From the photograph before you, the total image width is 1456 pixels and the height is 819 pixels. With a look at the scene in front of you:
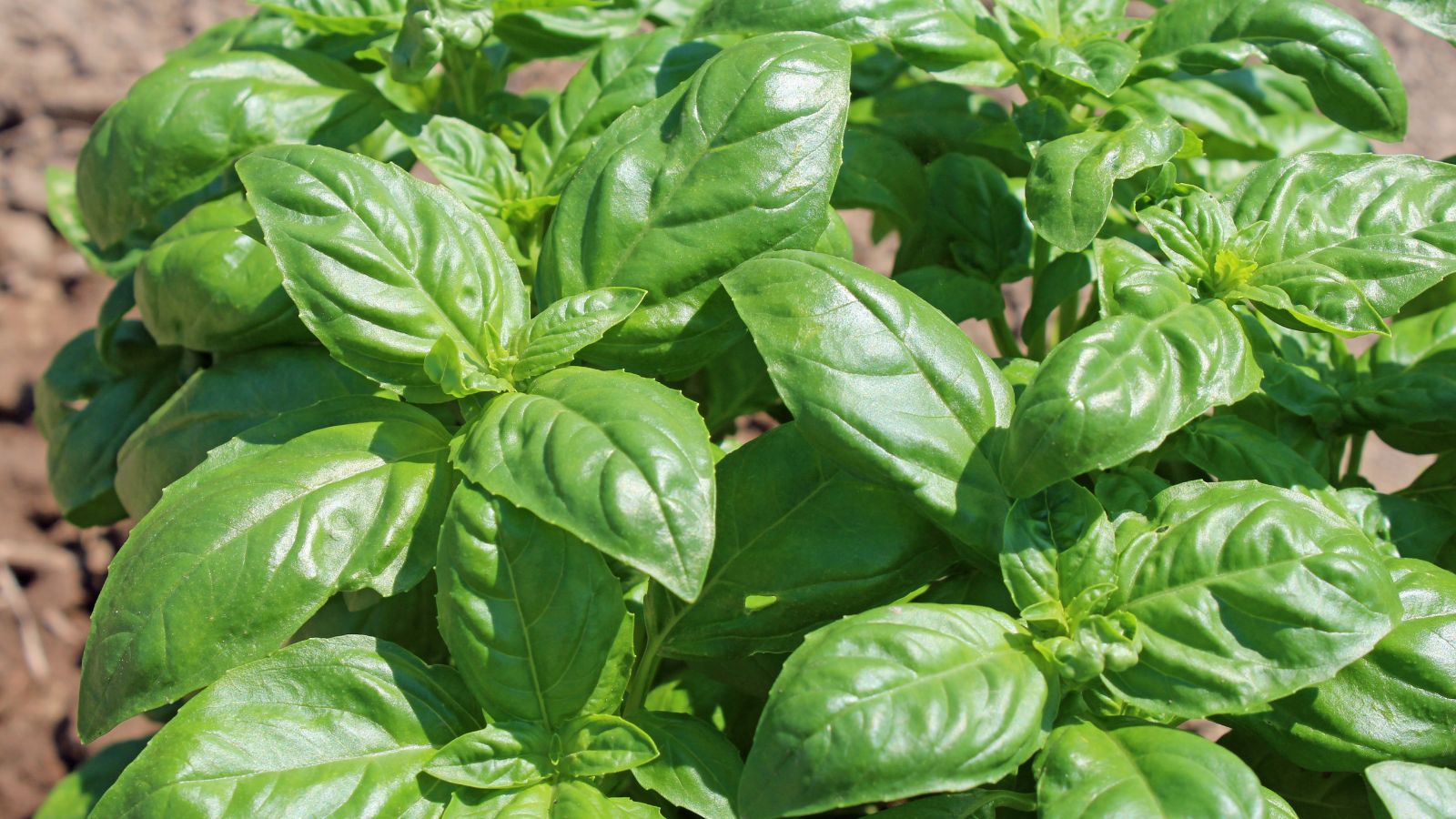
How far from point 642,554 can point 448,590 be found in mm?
240

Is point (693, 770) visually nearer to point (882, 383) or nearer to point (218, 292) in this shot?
point (882, 383)

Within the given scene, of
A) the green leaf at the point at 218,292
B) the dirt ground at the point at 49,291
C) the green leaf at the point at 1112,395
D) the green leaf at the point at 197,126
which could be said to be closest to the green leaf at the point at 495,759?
the green leaf at the point at 1112,395

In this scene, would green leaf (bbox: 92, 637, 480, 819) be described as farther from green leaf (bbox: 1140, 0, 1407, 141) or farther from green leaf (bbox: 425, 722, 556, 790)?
green leaf (bbox: 1140, 0, 1407, 141)

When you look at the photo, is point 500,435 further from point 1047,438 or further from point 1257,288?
point 1257,288

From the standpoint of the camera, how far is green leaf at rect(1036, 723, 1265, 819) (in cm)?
102

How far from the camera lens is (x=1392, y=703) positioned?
122cm

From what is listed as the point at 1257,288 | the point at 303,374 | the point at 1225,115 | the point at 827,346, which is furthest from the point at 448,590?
the point at 1225,115

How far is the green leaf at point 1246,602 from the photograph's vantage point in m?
1.06

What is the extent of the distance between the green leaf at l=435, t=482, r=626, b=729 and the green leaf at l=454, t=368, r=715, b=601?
46 millimetres

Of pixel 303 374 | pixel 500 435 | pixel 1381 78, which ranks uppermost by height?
pixel 1381 78

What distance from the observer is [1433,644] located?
121 cm

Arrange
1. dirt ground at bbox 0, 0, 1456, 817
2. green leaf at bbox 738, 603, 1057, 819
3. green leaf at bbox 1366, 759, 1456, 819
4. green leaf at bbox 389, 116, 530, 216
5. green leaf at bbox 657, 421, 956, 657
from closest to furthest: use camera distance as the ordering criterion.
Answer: green leaf at bbox 738, 603, 1057, 819 < green leaf at bbox 1366, 759, 1456, 819 < green leaf at bbox 657, 421, 956, 657 < green leaf at bbox 389, 116, 530, 216 < dirt ground at bbox 0, 0, 1456, 817

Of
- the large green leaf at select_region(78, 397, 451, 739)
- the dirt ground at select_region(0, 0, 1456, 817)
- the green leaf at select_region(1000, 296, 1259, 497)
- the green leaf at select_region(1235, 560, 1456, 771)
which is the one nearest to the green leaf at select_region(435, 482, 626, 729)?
the large green leaf at select_region(78, 397, 451, 739)

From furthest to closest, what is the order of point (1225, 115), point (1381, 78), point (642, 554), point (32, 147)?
point (32, 147), point (1225, 115), point (1381, 78), point (642, 554)
